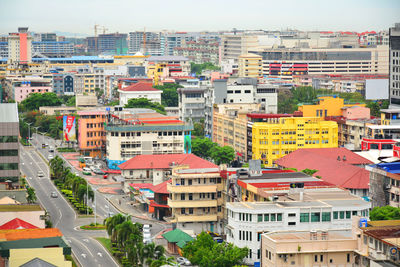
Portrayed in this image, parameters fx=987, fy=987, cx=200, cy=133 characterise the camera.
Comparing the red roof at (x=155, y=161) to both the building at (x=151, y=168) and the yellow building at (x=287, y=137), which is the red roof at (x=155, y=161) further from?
the yellow building at (x=287, y=137)

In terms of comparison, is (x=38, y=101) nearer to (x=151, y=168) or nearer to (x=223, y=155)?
(x=223, y=155)

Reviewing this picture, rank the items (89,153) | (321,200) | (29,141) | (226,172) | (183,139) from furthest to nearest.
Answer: (29,141) → (89,153) → (183,139) → (226,172) → (321,200)

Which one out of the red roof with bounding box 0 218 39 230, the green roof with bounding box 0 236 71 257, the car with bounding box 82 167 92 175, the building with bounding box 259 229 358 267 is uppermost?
the building with bounding box 259 229 358 267

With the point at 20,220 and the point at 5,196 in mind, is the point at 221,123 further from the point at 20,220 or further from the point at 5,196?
the point at 20,220

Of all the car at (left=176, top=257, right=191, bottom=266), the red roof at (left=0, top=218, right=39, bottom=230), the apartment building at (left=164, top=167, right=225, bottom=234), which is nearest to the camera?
the car at (left=176, top=257, right=191, bottom=266)

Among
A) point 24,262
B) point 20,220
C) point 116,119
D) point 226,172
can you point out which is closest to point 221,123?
point 116,119

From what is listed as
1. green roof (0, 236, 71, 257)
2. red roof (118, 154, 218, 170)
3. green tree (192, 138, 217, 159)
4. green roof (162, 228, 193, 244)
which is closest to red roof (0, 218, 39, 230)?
green roof (0, 236, 71, 257)

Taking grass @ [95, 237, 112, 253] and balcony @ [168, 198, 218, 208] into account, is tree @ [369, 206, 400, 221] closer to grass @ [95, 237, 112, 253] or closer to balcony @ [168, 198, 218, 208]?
balcony @ [168, 198, 218, 208]
